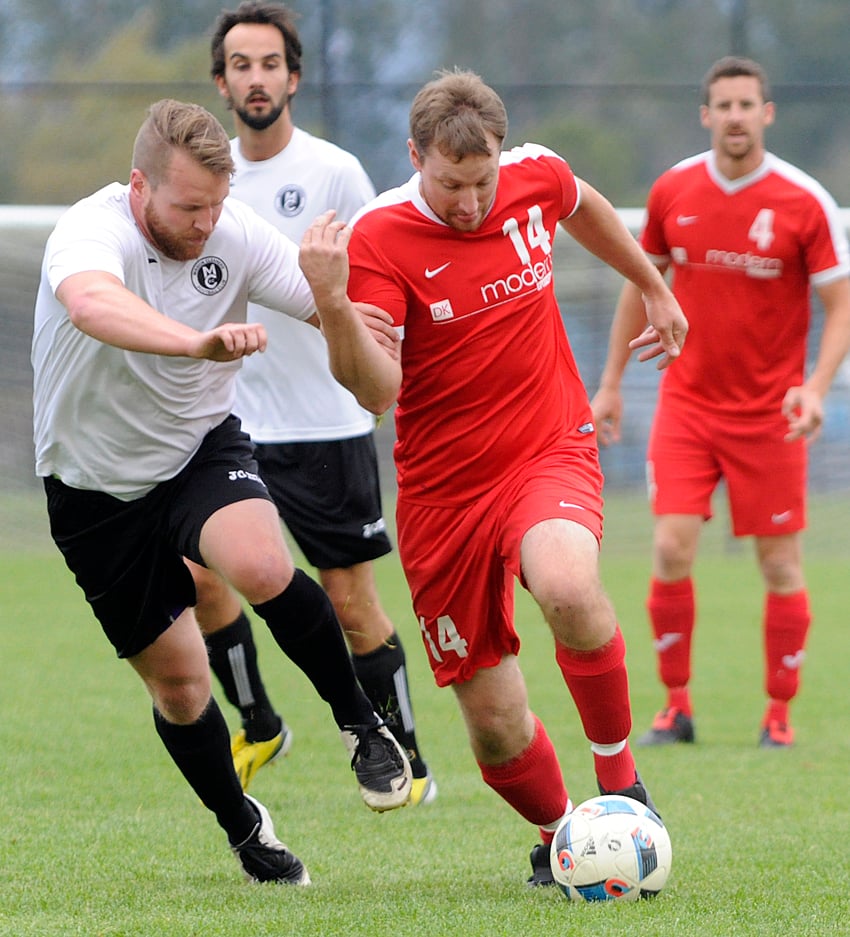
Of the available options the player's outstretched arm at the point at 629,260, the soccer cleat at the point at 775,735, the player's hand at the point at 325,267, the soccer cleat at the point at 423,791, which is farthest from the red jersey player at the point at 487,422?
the soccer cleat at the point at 775,735

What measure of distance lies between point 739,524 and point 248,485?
123 inches

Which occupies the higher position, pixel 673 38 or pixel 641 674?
pixel 673 38

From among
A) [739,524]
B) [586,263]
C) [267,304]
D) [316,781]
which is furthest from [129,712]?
[586,263]

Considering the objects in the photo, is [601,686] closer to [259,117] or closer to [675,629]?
[259,117]

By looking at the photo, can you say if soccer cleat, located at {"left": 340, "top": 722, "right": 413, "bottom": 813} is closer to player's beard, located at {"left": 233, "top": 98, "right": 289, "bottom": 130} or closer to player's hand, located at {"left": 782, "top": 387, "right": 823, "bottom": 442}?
player's hand, located at {"left": 782, "top": 387, "right": 823, "bottom": 442}

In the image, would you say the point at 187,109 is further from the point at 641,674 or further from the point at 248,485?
the point at 641,674

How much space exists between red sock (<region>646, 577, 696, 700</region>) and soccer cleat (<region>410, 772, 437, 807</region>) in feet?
5.11

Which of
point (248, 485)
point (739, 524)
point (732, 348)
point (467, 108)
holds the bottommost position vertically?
point (739, 524)

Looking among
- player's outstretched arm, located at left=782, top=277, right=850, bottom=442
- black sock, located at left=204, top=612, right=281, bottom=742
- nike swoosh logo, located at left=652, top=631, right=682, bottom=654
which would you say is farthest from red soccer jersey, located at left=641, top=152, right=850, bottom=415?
black sock, located at left=204, top=612, right=281, bottom=742

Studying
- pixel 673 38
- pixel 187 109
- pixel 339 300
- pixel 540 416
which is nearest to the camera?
pixel 339 300

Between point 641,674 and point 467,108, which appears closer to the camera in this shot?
point 467,108

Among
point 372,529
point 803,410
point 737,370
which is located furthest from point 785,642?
point 372,529

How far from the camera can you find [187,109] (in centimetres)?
384

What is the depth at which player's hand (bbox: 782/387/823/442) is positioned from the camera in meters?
5.80
